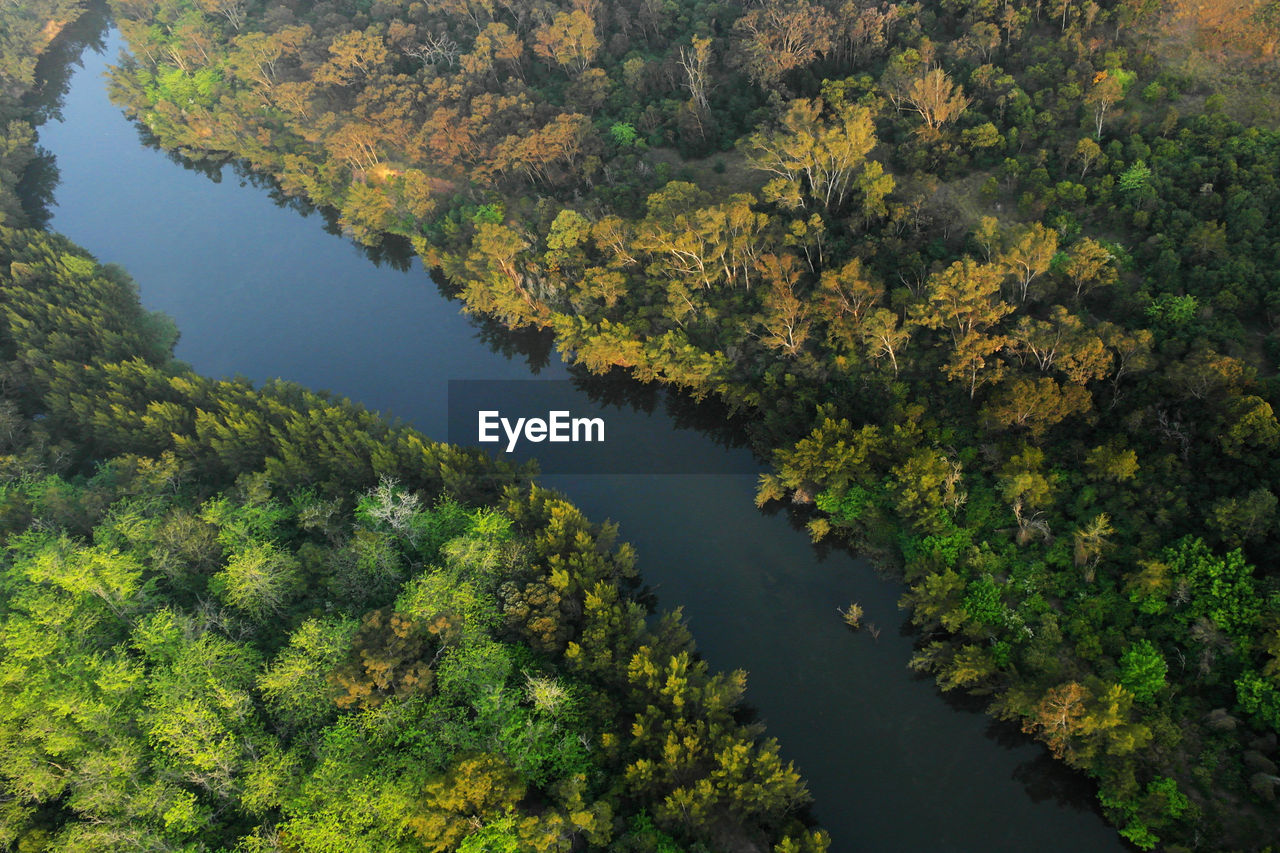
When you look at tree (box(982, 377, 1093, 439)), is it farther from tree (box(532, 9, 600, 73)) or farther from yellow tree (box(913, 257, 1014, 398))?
tree (box(532, 9, 600, 73))

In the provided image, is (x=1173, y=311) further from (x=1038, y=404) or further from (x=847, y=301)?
(x=847, y=301)

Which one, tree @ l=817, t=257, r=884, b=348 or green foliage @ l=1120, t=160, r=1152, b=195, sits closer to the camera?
tree @ l=817, t=257, r=884, b=348

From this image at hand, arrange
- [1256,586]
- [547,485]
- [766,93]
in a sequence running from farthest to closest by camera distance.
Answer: [766,93] → [547,485] → [1256,586]

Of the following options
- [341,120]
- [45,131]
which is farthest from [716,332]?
[45,131]

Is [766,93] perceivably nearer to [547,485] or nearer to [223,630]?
[547,485]

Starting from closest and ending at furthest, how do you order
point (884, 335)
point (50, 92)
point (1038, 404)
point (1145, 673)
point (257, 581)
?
1. point (1145, 673)
2. point (1038, 404)
3. point (257, 581)
4. point (884, 335)
5. point (50, 92)
